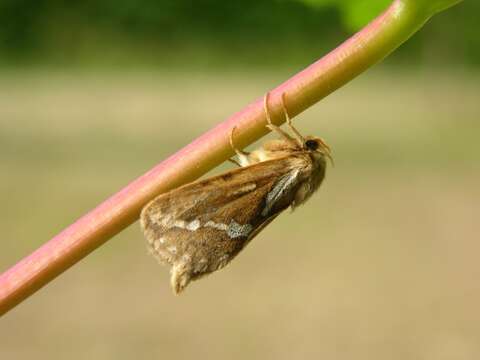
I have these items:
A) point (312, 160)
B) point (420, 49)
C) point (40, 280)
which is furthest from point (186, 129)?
point (40, 280)

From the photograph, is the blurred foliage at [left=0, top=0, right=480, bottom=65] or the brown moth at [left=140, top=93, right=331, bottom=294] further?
the blurred foliage at [left=0, top=0, right=480, bottom=65]

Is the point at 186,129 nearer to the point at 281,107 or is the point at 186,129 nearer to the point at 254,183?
the point at 254,183

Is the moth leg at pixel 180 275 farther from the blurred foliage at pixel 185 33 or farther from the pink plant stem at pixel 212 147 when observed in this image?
the blurred foliage at pixel 185 33

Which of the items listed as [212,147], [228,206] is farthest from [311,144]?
[212,147]

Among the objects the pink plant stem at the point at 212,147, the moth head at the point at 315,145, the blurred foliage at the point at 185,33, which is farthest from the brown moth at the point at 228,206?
the blurred foliage at the point at 185,33

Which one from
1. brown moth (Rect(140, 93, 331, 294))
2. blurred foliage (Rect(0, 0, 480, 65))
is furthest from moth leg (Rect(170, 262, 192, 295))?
blurred foliage (Rect(0, 0, 480, 65))

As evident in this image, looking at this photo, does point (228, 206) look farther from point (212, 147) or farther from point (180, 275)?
point (212, 147)

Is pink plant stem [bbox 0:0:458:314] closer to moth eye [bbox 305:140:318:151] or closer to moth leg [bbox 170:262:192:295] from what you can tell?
moth leg [bbox 170:262:192:295]
